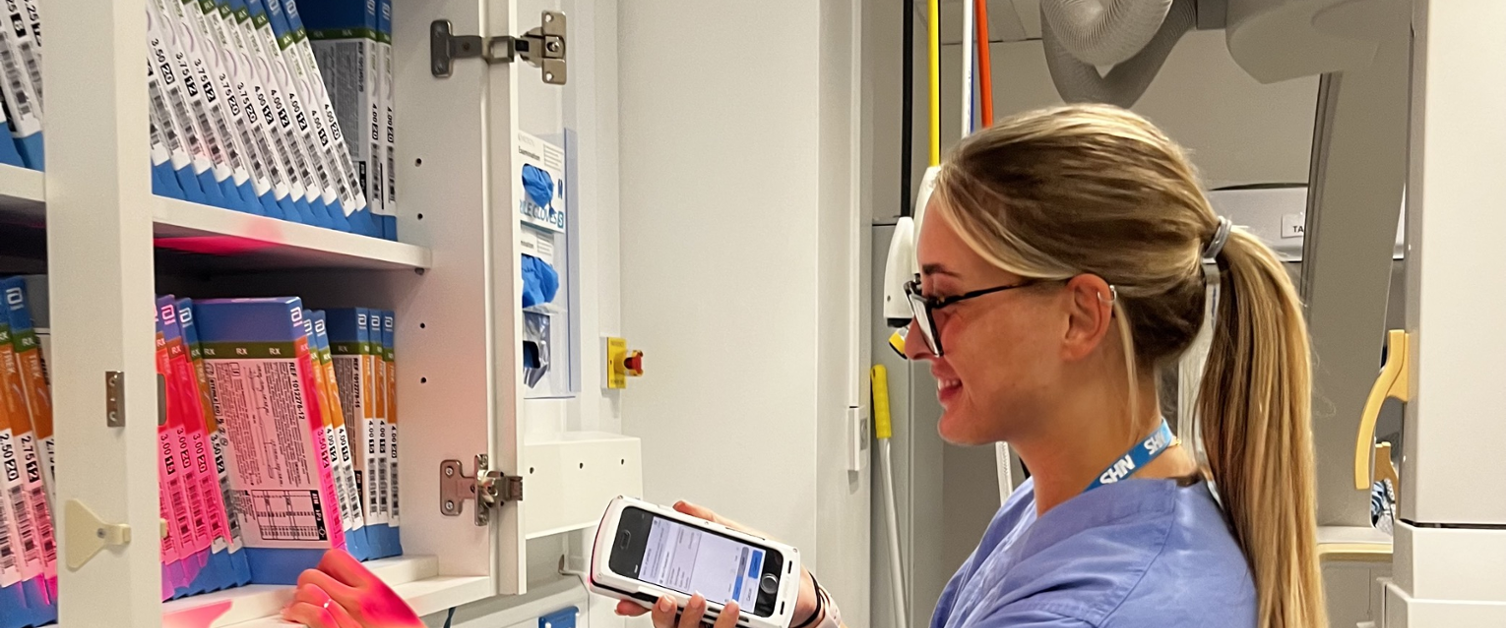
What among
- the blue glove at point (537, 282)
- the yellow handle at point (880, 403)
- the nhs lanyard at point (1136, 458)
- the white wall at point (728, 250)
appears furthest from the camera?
the yellow handle at point (880, 403)

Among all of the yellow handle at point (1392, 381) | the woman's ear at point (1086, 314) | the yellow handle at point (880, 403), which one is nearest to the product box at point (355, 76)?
the woman's ear at point (1086, 314)

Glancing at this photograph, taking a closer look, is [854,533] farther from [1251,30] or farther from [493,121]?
[493,121]

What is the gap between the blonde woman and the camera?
0.88 m

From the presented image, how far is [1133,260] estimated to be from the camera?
0.89m

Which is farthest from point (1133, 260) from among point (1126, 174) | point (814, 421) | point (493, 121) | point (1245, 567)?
point (814, 421)

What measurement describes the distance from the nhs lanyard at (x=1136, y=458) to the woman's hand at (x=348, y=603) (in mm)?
608

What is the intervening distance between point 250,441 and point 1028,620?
0.72 metres

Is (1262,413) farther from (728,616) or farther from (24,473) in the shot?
(24,473)

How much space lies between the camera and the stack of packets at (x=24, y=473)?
2.64 feet

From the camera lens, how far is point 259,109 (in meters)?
1.10

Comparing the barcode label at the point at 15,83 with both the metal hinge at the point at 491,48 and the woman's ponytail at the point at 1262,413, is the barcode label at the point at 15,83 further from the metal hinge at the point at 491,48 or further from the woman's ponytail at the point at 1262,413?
the woman's ponytail at the point at 1262,413

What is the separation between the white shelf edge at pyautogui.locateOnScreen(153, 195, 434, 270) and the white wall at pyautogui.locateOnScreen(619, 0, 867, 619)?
0.94m

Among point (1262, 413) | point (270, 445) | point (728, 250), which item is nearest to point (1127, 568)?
point (1262, 413)

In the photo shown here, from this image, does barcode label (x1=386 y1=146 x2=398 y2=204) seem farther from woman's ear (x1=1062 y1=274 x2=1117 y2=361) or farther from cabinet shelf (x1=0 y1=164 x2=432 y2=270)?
woman's ear (x1=1062 y1=274 x2=1117 y2=361)
